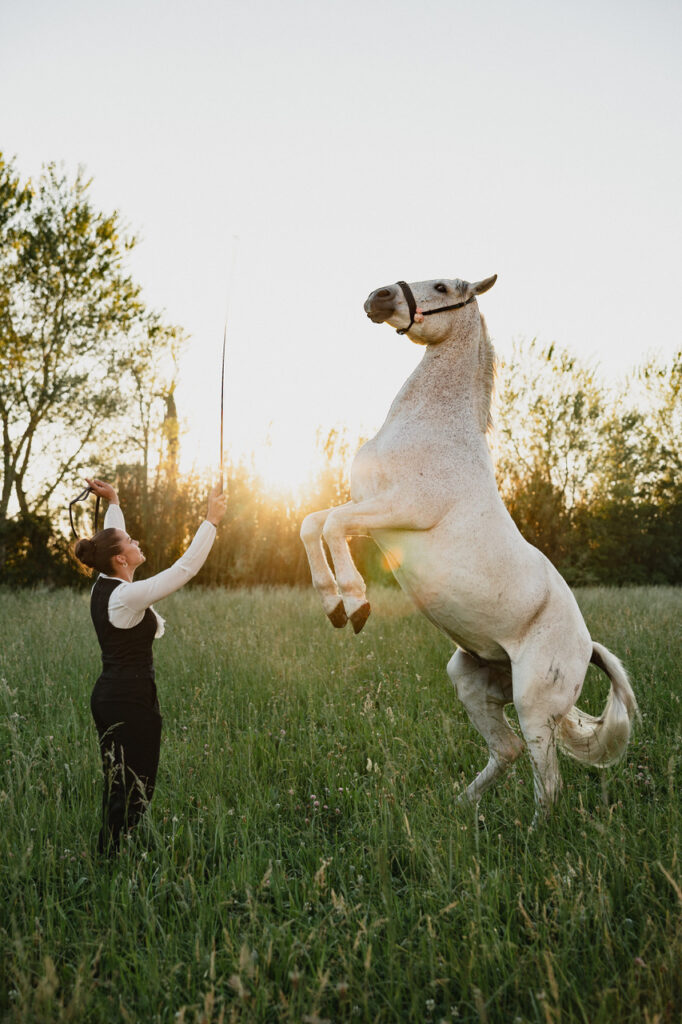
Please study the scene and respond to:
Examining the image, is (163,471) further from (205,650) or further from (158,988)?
(158,988)

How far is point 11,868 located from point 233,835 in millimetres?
970

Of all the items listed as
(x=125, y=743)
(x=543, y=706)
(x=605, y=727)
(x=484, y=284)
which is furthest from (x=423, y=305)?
(x=125, y=743)

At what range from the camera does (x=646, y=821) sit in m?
2.92

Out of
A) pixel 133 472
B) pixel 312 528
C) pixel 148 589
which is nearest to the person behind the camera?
pixel 148 589

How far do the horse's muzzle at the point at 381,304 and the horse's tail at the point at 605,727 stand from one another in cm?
203

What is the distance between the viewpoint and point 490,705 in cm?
359

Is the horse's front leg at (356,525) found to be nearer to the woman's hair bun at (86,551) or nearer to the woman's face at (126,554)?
the woman's face at (126,554)

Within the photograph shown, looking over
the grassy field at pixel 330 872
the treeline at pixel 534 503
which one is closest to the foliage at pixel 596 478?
the treeline at pixel 534 503

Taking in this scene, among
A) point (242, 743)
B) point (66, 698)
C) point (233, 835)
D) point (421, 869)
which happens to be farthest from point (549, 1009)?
point (66, 698)

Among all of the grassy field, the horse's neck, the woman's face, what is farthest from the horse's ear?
the grassy field

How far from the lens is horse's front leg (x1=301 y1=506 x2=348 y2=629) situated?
10.3 feet

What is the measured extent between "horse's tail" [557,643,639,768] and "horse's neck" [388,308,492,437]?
1.40 meters

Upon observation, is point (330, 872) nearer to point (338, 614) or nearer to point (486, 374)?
point (338, 614)

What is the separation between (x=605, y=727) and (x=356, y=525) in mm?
1701
